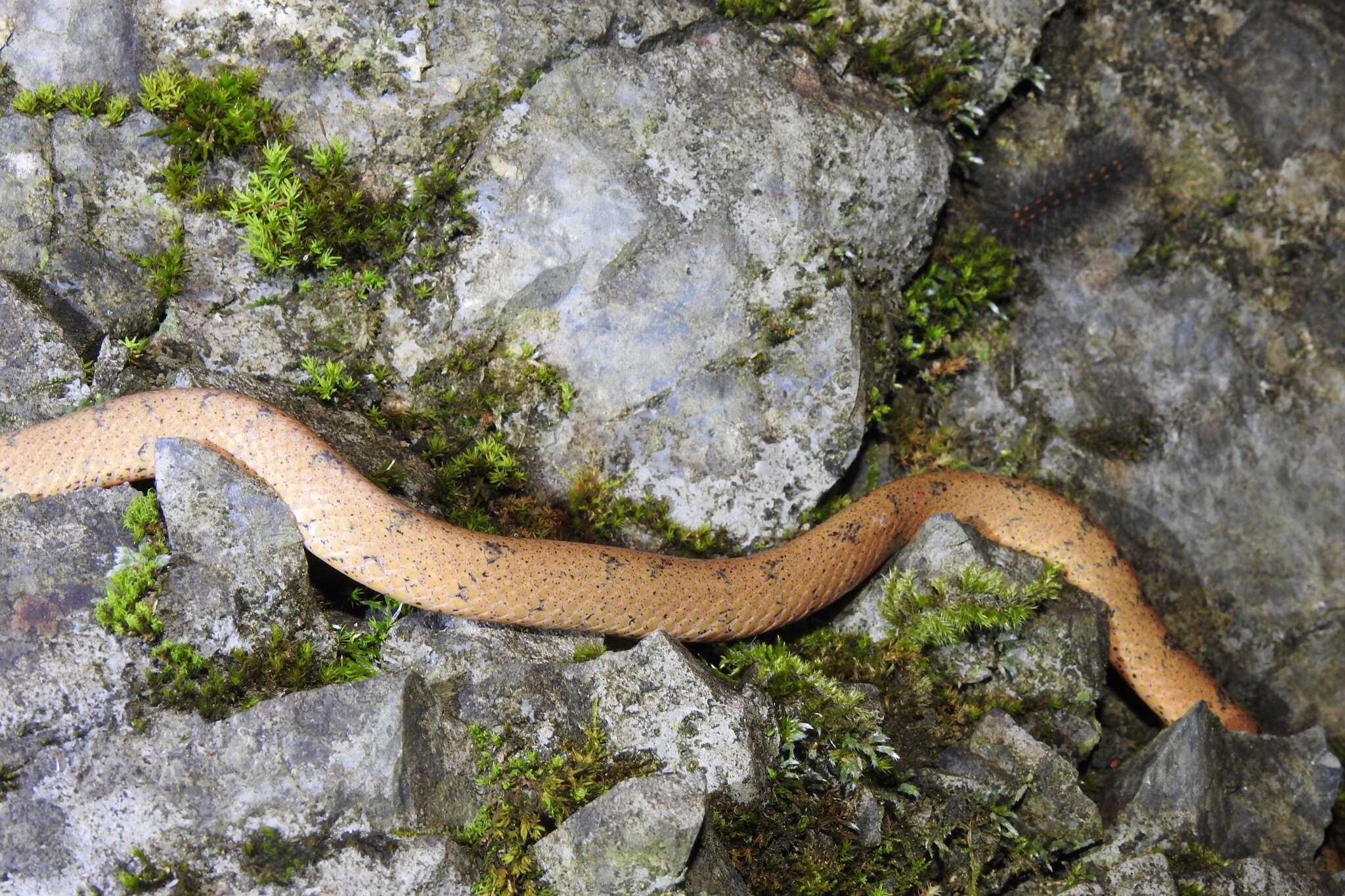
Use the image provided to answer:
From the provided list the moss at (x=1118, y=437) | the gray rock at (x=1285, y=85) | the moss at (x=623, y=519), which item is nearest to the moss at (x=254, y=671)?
the moss at (x=623, y=519)

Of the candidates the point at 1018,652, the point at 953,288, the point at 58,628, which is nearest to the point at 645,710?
the point at 1018,652

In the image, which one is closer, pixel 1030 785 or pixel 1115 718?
pixel 1030 785

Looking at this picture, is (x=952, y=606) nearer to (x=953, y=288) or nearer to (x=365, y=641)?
(x=953, y=288)

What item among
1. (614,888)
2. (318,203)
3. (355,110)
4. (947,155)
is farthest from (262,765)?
(947,155)

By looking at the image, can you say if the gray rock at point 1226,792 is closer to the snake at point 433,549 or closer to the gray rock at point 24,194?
the snake at point 433,549

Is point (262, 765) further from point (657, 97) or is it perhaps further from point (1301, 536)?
point (1301, 536)
